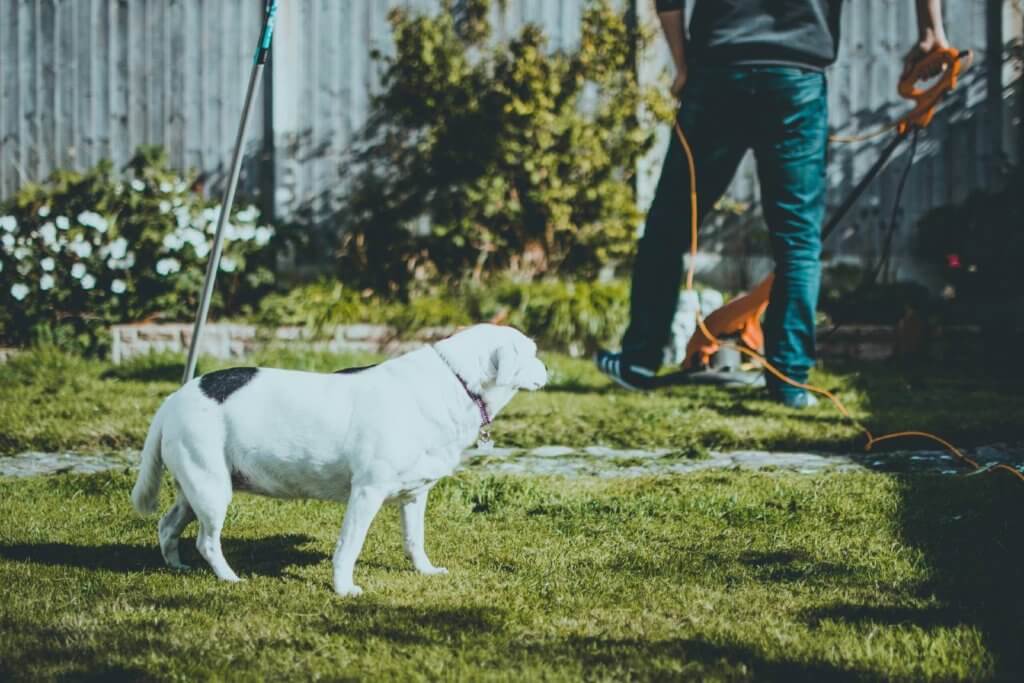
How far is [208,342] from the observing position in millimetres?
7117

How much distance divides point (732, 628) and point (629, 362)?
3.05 meters

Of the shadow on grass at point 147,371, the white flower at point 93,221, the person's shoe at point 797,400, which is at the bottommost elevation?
the shadow on grass at point 147,371

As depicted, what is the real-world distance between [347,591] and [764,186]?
3120 millimetres

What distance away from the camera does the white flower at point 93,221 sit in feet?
24.0

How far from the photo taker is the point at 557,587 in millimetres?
2541

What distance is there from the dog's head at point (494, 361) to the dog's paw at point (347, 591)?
0.54 metres

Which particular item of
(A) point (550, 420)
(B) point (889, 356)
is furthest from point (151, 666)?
(B) point (889, 356)

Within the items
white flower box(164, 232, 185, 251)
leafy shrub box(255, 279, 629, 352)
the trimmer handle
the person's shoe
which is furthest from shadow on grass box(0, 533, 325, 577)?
white flower box(164, 232, 185, 251)

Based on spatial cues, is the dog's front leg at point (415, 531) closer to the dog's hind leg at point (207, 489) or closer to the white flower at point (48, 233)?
the dog's hind leg at point (207, 489)

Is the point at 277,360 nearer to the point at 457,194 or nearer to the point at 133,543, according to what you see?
the point at 457,194

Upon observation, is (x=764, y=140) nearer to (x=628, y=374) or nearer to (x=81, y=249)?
(x=628, y=374)

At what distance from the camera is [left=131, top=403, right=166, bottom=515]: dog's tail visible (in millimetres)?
2703

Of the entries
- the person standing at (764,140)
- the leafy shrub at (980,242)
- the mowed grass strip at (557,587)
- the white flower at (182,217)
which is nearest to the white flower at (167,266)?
the white flower at (182,217)

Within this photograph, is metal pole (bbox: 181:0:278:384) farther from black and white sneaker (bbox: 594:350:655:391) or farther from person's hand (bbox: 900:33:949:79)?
person's hand (bbox: 900:33:949:79)
